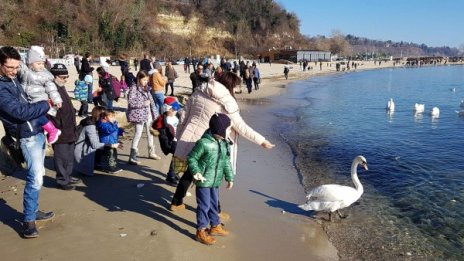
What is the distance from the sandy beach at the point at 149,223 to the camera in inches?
176

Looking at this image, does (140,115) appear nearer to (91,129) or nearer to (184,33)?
(91,129)

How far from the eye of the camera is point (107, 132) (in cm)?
709

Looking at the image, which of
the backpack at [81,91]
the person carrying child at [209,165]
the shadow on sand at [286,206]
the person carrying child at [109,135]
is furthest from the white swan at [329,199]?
the backpack at [81,91]

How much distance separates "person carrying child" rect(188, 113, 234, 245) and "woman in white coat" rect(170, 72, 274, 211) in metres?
0.33

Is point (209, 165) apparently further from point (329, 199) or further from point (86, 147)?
point (86, 147)

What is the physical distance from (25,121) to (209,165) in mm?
2068

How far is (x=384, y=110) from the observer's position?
68.6 ft

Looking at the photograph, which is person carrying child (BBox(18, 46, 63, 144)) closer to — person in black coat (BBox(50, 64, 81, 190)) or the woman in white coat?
person in black coat (BBox(50, 64, 81, 190))

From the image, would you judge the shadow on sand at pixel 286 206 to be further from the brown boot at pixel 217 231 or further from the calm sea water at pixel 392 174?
the brown boot at pixel 217 231

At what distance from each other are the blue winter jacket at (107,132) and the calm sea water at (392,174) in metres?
3.67

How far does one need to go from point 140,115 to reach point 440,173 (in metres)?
6.78

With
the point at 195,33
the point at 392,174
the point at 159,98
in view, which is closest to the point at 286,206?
the point at 392,174

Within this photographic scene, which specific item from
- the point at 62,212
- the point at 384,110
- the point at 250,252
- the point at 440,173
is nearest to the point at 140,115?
the point at 62,212

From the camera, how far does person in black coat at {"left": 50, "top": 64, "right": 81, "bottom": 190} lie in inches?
230
